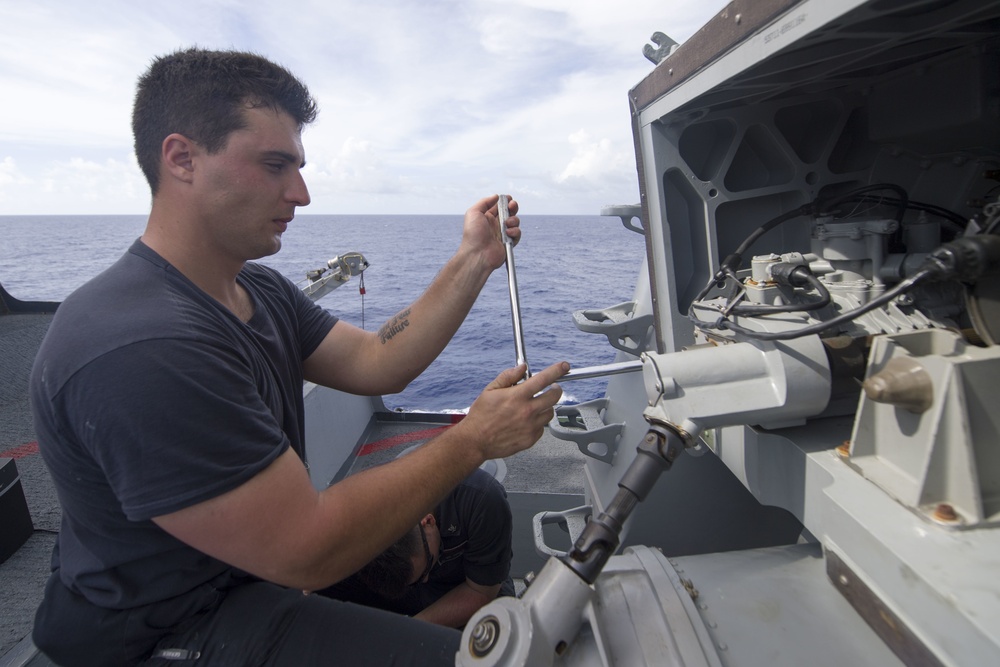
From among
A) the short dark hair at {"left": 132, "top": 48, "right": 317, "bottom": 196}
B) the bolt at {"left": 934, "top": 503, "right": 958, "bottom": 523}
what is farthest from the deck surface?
the bolt at {"left": 934, "top": 503, "right": 958, "bottom": 523}

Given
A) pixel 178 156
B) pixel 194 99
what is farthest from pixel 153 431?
pixel 194 99

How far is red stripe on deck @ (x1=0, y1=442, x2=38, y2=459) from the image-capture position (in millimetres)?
3969

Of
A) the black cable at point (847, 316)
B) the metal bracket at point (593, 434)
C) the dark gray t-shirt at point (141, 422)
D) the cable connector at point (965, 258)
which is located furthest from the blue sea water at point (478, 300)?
the cable connector at point (965, 258)

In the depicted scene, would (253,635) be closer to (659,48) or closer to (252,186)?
(252,186)

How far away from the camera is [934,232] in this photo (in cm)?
163

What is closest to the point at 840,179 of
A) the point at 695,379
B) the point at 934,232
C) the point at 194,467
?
the point at 934,232

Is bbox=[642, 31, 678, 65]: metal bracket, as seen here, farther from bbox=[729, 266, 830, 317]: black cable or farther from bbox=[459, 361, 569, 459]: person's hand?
bbox=[459, 361, 569, 459]: person's hand

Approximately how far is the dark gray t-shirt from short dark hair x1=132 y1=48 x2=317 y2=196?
0.95ft

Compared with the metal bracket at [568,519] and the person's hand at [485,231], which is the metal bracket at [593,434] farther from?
the person's hand at [485,231]

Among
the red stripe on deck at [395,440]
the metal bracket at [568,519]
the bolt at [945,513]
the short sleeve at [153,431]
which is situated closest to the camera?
the bolt at [945,513]

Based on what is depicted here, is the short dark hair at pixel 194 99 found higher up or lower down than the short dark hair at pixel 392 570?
higher up

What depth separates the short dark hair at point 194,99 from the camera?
1511 mm

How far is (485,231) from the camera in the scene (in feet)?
6.89

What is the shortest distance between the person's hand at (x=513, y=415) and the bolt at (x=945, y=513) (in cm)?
74
